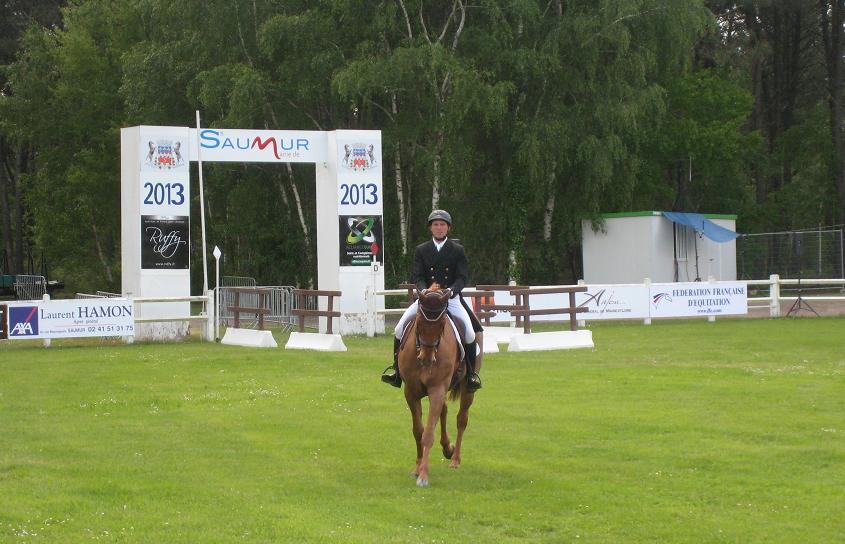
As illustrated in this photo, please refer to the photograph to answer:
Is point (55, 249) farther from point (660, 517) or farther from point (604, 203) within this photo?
point (660, 517)

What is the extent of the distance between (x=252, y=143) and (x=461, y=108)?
1178 centimetres

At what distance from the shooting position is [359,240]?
3003cm

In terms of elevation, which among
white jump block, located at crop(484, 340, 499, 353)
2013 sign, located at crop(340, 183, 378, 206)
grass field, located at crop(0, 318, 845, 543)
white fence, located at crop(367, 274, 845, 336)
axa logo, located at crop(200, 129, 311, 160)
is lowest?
grass field, located at crop(0, 318, 845, 543)

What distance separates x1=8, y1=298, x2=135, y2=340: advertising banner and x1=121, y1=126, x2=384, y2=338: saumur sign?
1117 millimetres

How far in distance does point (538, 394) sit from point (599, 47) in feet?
90.8

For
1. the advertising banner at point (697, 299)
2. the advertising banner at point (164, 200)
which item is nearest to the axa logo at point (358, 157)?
the advertising banner at point (164, 200)

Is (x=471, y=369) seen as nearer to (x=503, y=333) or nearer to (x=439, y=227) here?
(x=439, y=227)

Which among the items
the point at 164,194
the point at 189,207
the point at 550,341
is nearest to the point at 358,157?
the point at 189,207

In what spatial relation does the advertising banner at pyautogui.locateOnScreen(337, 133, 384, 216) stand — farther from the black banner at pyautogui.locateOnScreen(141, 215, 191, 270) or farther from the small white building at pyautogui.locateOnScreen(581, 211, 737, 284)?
the small white building at pyautogui.locateOnScreen(581, 211, 737, 284)

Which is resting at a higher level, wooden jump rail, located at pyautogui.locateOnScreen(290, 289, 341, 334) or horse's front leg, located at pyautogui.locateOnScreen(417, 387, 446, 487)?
wooden jump rail, located at pyautogui.locateOnScreen(290, 289, 341, 334)

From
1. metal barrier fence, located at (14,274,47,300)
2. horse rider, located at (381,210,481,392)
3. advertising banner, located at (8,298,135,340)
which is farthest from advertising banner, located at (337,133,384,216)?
metal barrier fence, located at (14,274,47,300)

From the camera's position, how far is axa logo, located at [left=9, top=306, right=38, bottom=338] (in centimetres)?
2705

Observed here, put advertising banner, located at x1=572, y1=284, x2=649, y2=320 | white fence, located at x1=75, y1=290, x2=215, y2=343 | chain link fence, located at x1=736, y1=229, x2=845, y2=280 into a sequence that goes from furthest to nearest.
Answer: chain link fence, located at x1=736, y1=229, x2=845, y2=280 < advertising banner, located at x1=572, y1=284, x2=649, y2=320 < white fence, located at x1=75, y1=290, x2=215, y2=343

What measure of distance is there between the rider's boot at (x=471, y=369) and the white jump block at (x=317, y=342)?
13.7 meters
